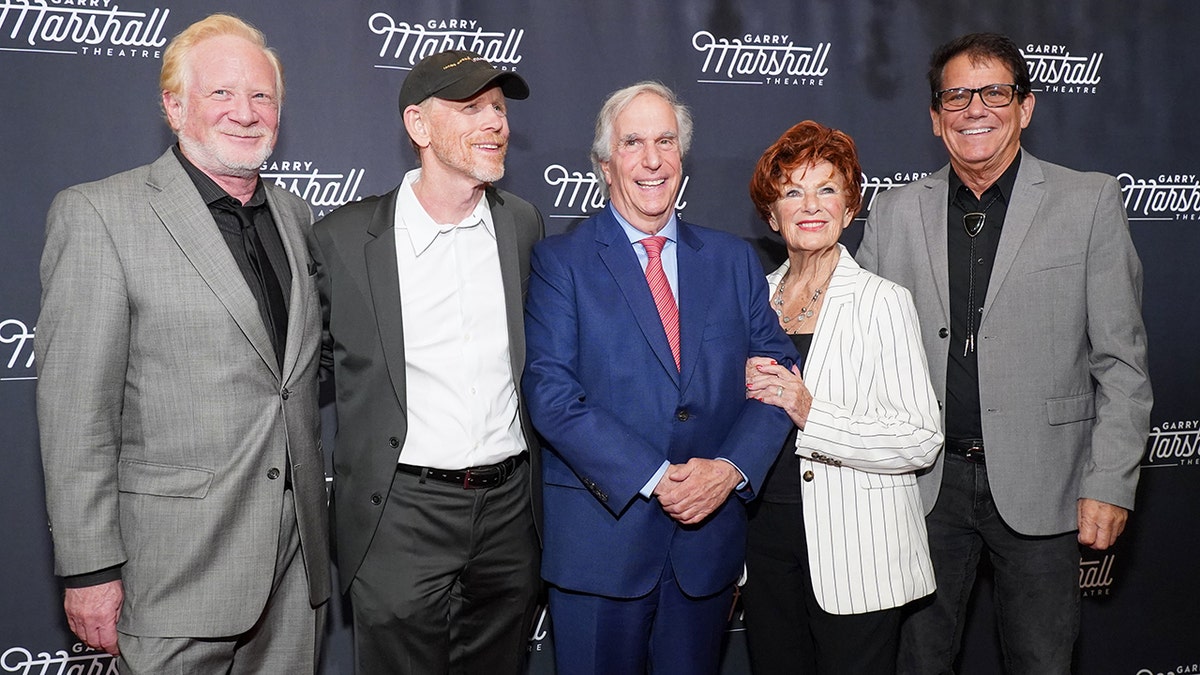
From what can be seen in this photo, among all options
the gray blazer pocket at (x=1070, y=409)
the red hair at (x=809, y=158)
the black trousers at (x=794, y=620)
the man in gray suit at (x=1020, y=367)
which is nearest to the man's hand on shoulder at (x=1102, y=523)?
the man in gray suit at (x=1020, y=367)

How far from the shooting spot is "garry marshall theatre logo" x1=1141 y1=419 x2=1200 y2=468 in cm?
399

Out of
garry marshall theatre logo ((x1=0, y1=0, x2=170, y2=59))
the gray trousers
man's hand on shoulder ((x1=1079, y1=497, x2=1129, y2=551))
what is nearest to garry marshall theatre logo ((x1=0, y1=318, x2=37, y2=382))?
garry marshall theatre logo ((x1=0, y1=0, x2=170, y2=59))

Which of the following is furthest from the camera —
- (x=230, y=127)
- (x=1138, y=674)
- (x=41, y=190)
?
(x=1138, y=674)

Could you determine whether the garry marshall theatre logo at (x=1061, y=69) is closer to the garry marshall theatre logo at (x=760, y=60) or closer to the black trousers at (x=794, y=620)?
the garry marshall theatre logo at (x=760, y=60)

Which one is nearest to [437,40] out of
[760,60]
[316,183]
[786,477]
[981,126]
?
[316,183]

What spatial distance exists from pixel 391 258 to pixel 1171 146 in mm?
3385

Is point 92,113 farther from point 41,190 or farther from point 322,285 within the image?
point 322,285

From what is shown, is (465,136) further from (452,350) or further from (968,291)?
(968,291)

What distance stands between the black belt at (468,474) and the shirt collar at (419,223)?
567 mm

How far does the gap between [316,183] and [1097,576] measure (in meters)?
3.48

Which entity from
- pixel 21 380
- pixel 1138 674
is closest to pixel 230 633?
pixel 21 380

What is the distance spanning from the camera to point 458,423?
248 cm

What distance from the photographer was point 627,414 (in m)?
2.41

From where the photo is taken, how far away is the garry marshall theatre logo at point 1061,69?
3908 millimetres
